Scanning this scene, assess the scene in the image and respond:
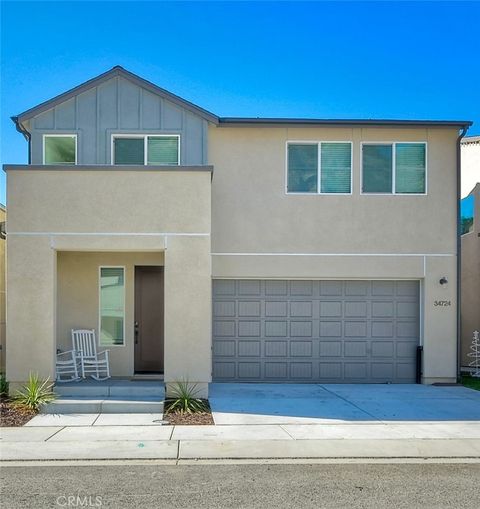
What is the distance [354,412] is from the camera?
10.3m

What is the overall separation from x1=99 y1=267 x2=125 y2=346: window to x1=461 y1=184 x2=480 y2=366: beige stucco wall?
10.5 m

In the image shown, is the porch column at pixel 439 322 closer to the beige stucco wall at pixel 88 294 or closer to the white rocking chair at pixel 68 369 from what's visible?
the beige stucco wall at pixel 88 294

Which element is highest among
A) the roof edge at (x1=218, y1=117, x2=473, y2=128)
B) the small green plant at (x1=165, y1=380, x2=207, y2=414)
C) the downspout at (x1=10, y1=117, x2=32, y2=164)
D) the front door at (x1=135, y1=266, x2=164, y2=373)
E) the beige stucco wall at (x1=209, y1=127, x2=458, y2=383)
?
the roof edge at (x1=218, y1=117, x2=473, y2=128)

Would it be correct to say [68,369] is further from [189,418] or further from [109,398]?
[189,418]

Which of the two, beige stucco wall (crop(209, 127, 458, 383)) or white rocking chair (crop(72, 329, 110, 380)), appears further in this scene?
beige stucco wall (crop(209, 127, 458, 383))

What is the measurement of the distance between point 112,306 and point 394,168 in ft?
24.3

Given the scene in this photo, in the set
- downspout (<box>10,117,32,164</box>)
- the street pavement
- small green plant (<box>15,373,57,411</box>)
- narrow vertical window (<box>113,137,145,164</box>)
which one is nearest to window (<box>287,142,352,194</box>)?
narrow vertical window (<box>113,137,145,164</box>)

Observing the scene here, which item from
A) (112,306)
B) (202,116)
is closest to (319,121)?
(202,116)

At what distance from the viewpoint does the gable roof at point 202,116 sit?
13031mm

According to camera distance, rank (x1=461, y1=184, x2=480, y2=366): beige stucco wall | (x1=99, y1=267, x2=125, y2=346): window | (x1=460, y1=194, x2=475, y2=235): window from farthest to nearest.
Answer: (x1=460, y1=194, x2=475, y2=235): window, (x1=461, y1=184, x2=480, y2=366): beige stucco wall, (x1=99, y1=267, x2=125, y2=346): window

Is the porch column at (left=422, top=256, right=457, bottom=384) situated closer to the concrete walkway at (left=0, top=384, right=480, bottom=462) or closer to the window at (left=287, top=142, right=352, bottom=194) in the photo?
the concrete walkway at (left=0, top=384, right=480, bottom=462)

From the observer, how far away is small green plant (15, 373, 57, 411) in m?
10.1

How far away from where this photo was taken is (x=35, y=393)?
1020 centimetres

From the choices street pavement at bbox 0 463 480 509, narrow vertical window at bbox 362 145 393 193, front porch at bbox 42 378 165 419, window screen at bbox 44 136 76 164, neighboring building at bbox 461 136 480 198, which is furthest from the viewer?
A: neighboring building at bbox 461 136 480 198
